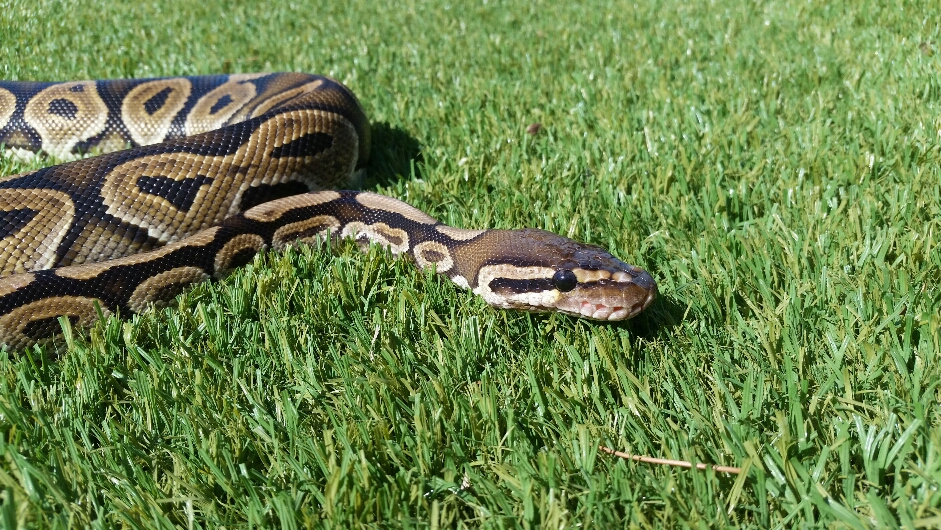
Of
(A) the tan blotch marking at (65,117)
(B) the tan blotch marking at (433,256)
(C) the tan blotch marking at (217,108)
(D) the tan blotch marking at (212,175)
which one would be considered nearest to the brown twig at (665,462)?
(B) the tan blotch marking at (433,256)

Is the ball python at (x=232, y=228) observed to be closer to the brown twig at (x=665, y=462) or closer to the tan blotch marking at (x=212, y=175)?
the tan blotch marking at (x=212, y=175)

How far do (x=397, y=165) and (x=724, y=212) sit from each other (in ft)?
8.56

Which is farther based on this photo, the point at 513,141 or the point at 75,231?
the point at 513,141

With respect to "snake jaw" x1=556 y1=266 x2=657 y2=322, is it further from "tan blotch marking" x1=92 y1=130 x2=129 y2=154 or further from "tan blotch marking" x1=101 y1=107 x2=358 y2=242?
"tan blotch marking" x1=92 y1=130 x2=129 y2=154

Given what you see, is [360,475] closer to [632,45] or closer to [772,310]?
[772,310]

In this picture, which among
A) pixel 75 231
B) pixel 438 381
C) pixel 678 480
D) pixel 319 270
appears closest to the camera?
pixel 678 480

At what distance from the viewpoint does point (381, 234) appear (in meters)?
4.64

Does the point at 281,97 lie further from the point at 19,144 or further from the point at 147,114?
the point at 19,144

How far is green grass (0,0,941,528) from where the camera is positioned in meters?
2.55

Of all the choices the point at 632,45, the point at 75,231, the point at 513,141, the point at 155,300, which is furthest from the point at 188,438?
the point at 632,45

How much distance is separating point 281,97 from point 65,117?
210 centimetres

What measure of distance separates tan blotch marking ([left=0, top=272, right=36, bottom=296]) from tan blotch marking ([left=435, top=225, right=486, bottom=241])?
2.33 metres

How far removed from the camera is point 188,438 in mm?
2910

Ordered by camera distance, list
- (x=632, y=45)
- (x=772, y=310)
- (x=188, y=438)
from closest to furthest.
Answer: (x=188, y=438) < (x=772, y=310) < (x=632, y=45)
